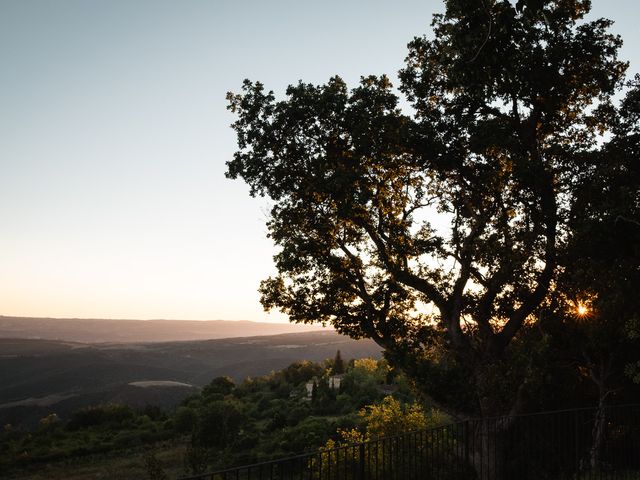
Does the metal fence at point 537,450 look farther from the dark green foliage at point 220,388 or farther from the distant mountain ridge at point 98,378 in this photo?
the distant mountain ridge at point 98,378

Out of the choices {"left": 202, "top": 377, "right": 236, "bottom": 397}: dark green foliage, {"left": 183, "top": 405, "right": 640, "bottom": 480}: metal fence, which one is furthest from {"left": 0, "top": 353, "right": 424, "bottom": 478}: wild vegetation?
{"left": 183, "top": 405, "right": 640, "bottom": 480}: metal fence

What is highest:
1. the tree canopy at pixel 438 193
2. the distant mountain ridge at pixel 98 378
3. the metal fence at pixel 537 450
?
the tree canopy at pixel 438 193

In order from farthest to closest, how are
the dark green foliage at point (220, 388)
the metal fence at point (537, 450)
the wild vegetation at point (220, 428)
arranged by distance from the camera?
the dark green foliage at point (220, 388), the wild vegetation at point (220, 428), the metal fence at point (537, 450)

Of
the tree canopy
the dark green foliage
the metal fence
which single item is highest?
the tree canopy

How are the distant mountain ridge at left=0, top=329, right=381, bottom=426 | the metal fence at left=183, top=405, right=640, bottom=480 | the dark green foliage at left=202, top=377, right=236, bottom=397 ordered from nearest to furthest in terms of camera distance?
the metal fence at left=183, top=405, right=640, bottom=480 → the dark green foliage at left=202, top=377, right=236, bottom=397 → the distant mountain ridge at left=0, top=329, right=381, bottom=426

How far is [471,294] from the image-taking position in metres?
17.2

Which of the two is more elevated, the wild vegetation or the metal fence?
the metal fence

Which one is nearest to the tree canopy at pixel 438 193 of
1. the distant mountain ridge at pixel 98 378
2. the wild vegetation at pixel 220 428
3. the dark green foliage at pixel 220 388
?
the wild vegetation at pixel 220 428

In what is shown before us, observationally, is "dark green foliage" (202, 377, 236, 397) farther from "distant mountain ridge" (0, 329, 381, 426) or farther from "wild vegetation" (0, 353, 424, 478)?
"distant mountain ridge" (0, 329, 381, 426)

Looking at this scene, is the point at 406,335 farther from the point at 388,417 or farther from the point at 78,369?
the point at 78,369

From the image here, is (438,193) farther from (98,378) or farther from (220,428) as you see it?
(98,378)

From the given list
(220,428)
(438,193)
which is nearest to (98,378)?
(220,428)

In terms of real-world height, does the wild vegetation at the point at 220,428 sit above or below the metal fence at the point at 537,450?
below

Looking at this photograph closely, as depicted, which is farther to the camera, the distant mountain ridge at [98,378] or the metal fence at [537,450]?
the distant mountain ridge at [98,378]
